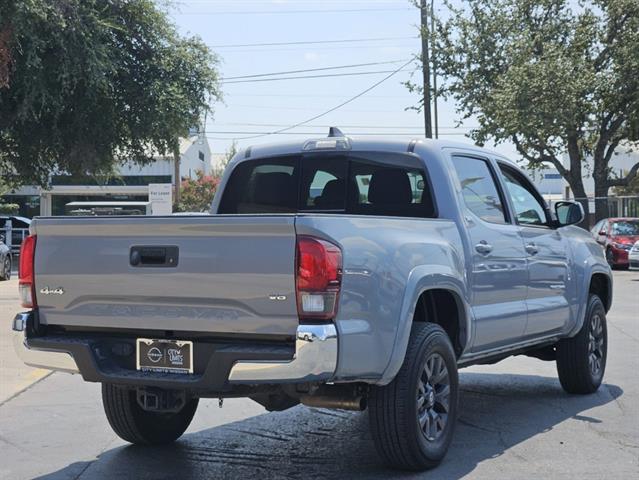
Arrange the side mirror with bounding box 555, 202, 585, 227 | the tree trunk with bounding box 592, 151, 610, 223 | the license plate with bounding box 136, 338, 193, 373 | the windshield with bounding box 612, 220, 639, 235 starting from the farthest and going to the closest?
1. the tree trunk with bounding box 592, 151, 610, 223
2. the windshield with bounding box 612, 220, 639, 235
3. the side mirror with bounding box 555, 202, 585, 227
4. the license plate with bounding box 136, 338, 193, 373

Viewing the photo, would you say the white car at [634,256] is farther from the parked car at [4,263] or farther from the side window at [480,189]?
the side window at [480,189]

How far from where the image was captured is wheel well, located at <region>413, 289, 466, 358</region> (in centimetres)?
582

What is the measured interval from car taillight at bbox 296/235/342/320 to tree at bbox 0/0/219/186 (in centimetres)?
1746

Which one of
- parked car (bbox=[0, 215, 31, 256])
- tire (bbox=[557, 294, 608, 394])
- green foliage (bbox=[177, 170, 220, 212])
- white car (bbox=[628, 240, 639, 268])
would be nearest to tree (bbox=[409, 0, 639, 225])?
white car (bbox=[628, 240, 639, 268])

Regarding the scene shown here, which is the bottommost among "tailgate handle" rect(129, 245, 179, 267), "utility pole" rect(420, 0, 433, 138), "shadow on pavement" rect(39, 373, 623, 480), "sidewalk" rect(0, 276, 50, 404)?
"shadow on pavement" rect(39, 373, 623, 480)

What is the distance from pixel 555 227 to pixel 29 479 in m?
4.55

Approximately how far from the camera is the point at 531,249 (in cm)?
702

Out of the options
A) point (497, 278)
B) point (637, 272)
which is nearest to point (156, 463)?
point (497, 278)

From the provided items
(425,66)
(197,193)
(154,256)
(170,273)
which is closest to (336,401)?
(170,273)

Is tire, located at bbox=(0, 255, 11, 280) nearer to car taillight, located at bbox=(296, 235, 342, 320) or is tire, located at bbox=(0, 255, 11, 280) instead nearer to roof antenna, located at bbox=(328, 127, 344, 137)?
roof antenna, located at bbox=(328, 127, 344, 137)

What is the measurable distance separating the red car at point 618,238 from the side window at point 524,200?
18.7 meters

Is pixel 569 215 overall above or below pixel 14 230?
below

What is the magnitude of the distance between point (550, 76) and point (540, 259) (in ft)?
79.6

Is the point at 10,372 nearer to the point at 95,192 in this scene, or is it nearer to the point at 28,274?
the point at 28,274
